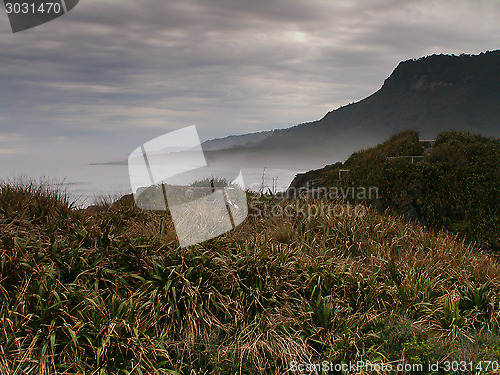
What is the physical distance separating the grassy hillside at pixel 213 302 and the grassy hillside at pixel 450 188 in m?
4.19

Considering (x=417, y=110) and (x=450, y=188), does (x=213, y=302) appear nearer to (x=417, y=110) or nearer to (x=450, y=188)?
(x=450, y=188)

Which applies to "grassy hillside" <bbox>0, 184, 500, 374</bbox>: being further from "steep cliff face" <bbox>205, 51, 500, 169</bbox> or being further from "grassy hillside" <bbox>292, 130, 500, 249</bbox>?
"steep cliff face" <bbox>205, 51, 500, 169</bbox>

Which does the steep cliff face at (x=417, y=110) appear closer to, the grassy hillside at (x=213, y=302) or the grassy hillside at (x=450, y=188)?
the grassy hillside at (x=450, y=188)

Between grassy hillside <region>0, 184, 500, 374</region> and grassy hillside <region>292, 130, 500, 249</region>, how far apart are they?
13.7 feet

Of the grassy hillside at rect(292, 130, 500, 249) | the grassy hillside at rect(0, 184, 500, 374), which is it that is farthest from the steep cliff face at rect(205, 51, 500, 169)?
the grassy hillside at rect(0, 184, 500, 374)

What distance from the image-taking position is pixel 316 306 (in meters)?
5.79

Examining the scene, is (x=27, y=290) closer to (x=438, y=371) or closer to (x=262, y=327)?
(x=262, y=327)

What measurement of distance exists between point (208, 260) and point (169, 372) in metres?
1.63

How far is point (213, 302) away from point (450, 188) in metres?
8.65

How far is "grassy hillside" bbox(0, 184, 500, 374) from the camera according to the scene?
16.4 feet

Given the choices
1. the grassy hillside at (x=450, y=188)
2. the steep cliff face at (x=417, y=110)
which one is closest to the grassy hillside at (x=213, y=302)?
A: the grassy hillside at (x=450, y=188)

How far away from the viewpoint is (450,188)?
11773 millimetres

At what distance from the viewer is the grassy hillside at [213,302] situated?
16.4ft

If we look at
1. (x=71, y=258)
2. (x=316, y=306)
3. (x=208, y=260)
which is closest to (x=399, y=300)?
(x=316, y=306)
